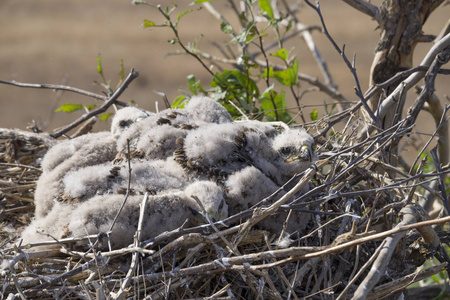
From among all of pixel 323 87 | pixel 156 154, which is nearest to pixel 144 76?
pixel 323 87

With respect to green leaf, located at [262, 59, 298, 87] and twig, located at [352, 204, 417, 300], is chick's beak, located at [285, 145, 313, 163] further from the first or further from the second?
green leaf, located at [262, 59, 298, 87]

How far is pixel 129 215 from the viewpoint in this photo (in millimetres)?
2391

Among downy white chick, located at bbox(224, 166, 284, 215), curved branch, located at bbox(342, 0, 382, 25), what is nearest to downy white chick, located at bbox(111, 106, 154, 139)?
downy white chick, located at bbox(224, 166, 284, 215)

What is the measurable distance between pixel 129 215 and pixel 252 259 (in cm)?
56

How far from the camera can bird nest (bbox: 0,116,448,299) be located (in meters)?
2.16

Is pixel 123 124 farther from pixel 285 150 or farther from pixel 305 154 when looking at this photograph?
pixel 305 154

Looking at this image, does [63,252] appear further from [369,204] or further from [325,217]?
[369,204]

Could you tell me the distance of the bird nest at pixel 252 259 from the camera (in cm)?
216

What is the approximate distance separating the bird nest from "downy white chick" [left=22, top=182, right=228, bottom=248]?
2.0 inches

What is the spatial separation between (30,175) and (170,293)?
1504 mm

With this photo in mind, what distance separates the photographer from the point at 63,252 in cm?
242

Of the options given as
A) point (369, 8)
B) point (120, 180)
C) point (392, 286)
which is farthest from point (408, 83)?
point (120, 180)

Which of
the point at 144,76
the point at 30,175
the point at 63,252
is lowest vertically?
the point at 144,76

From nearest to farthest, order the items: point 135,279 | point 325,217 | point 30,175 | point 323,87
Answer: point 135,279 → point 325,217 → point 30,175 → point 323,87
